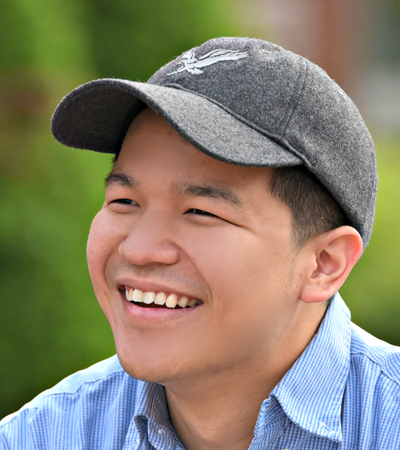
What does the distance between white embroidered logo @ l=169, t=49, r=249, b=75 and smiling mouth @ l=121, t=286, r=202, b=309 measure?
2.23 feet

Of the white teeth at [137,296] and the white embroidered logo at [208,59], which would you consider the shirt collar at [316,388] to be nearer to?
the white teeth at [137,296]

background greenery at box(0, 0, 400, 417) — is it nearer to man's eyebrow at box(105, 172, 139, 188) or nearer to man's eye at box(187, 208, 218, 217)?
man's eyebrow at box(105, 172, 139, 188)

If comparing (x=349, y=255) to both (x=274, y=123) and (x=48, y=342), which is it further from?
(x=48, y=342)

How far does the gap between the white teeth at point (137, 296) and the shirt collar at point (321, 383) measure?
49cm

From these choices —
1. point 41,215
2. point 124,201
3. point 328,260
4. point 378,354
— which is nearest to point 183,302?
point 124,201

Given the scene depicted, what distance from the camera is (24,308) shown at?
348cm

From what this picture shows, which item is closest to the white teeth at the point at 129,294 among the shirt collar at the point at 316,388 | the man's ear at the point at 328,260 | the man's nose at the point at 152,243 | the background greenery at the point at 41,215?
the man's nose at the point at 152,243

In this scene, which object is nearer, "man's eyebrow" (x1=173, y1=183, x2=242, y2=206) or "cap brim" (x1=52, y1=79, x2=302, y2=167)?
"cap brim" (x1=52, y1=79, x2=302, y2=167)

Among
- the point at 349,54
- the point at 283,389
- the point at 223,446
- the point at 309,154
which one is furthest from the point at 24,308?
the point at 349,54

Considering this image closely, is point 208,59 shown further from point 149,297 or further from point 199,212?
point 149,297

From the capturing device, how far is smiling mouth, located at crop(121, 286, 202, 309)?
1871 millimetres

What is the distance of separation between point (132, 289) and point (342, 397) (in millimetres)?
757

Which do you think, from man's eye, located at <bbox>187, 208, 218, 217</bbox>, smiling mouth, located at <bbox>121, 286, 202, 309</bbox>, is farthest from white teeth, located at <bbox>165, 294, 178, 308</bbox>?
man's eye, located at <bbox>187, 208, 218, 217</bbox>

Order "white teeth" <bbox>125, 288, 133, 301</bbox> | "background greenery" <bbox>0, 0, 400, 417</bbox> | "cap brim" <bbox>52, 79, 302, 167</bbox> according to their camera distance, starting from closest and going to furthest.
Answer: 1. "cap brim" <bbox>52, 79, 302, 167</bbox>
2. "white teeth" <bbox>125, 288, 133, 301</bbox>
3. "background greenery" <bbox>0, 0, 400, 417</bbox>
